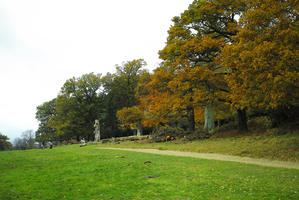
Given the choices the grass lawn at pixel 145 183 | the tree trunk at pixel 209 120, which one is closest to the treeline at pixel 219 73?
the tree trunk at pixel 209 120

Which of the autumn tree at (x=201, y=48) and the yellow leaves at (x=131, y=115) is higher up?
the autumn tree at (x=201, y=48)

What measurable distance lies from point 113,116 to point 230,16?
33.8 meters

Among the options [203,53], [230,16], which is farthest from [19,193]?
[230,16]

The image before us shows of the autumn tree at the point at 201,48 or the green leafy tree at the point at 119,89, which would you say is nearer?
the autumn tree at the point at 201,48

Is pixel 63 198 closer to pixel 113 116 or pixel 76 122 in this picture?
pixel 76 122

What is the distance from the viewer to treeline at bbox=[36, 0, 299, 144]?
10.1 meters

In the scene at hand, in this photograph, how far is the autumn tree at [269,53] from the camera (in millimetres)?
9711

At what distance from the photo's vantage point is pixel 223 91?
66.0ft

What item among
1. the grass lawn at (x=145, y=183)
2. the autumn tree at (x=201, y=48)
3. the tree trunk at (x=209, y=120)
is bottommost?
the grass lawn at (x=145, y=183)

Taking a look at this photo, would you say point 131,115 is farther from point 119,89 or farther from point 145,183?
point 145,183

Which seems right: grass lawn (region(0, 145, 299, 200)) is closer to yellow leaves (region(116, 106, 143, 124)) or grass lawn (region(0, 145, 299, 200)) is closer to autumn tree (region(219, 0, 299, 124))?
autumn tree (region(219, 0, 299, 124))

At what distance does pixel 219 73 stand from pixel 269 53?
9108 millimetres

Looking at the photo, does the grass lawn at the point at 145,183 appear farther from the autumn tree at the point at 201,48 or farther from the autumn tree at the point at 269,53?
the autumn tree at the point at 201,48

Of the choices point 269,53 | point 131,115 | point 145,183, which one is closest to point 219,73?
point 269,53
